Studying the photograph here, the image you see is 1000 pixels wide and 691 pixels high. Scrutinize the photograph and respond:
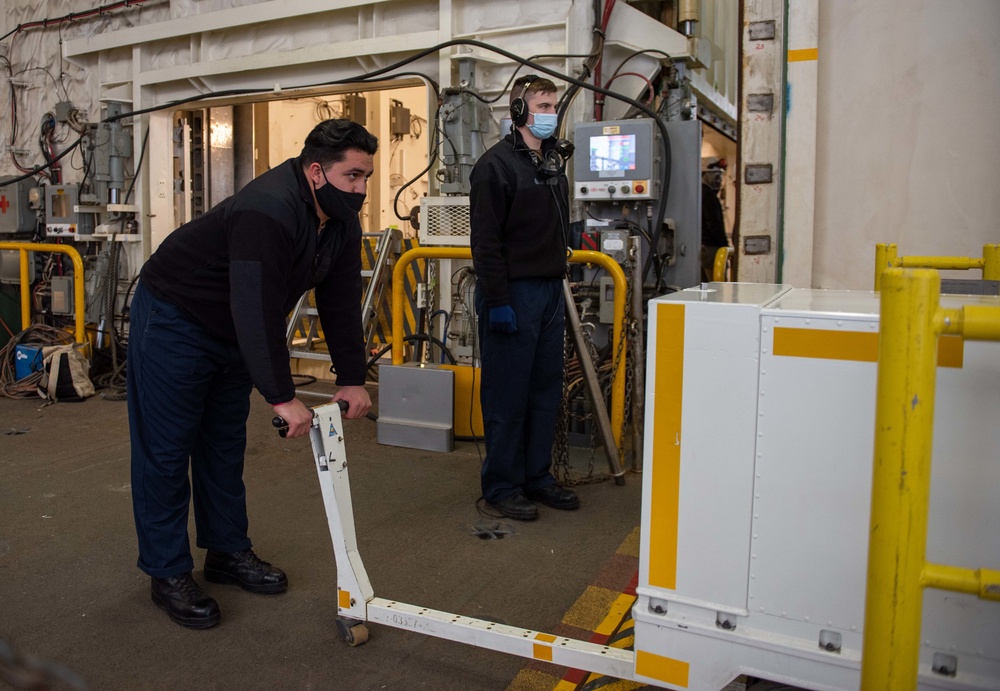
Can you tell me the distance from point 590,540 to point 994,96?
8.55 ft

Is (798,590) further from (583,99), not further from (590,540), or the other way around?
(583,99)

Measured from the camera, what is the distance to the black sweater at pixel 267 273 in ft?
8.63

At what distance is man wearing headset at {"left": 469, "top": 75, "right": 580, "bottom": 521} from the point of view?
3.88m

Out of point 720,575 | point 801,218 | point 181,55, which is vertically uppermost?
point 181,55

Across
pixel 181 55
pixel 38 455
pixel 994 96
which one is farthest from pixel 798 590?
pixel 181 55

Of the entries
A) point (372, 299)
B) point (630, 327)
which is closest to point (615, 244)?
point (630, 327)

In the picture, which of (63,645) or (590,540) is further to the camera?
(590,540)

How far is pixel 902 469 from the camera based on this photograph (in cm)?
130

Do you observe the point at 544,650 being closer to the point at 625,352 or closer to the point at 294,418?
the point at 294,418

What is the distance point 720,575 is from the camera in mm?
1964

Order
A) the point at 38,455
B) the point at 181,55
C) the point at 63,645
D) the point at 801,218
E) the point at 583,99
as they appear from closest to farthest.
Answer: the point at 63,645
the point at 801,218
the point at 38,455
the point at 583,99
the point at 181,55

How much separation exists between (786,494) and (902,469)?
0.58 m

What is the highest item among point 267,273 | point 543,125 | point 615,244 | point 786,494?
point 543,125

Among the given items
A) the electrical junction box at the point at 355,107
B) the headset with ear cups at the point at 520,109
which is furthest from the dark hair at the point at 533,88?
A: the electrical junction box at the point at 355,107
